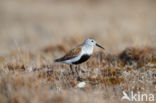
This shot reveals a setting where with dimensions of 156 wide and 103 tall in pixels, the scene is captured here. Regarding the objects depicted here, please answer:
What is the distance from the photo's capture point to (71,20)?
23.5 meters

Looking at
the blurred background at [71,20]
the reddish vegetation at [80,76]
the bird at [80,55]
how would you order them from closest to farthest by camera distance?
the reddish vegetation at [80,76] < the bird at [80,55] < the blurred background at [71,20]

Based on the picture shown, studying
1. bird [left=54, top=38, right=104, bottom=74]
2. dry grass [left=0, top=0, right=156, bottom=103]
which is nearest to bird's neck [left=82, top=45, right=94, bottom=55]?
bird [left=54, top=38, right=104, bottom=74]

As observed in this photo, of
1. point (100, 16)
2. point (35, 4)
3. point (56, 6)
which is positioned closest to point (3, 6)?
point (35, 4)

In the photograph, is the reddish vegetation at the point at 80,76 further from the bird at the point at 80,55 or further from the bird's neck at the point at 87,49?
the bird's neck at the point at 87,49

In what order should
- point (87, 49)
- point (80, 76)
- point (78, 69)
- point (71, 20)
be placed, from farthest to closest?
point (71, 20) → point (78, 69) → point (87, 49) → point (80, 76)

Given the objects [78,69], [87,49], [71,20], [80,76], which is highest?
[71,20]

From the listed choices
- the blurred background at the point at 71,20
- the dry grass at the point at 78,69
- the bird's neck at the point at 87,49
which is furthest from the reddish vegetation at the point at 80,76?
the blurred background at the point at 71,20

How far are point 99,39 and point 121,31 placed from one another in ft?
5.70

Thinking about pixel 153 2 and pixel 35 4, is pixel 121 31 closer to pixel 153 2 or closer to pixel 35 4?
pixel 153 2

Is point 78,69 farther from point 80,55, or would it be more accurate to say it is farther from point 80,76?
point 80,55

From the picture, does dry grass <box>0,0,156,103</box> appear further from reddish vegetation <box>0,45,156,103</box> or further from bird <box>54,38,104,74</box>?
bird <box>54,38,104,74</box>

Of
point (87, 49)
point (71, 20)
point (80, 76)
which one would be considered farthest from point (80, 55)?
point (71, 20)

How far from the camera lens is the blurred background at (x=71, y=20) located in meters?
18.2

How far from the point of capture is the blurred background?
1818 cm
